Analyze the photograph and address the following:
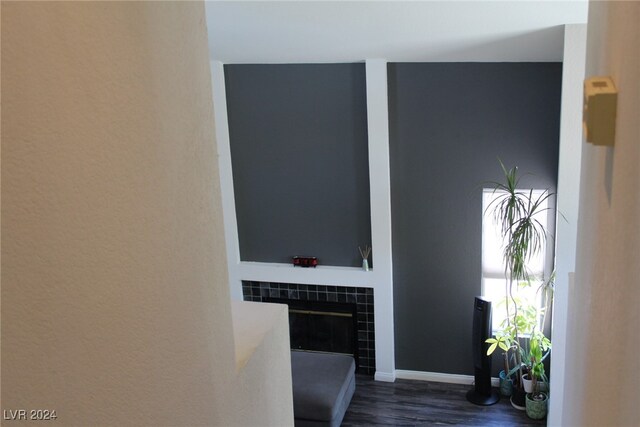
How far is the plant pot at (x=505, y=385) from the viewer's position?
19.0 feet

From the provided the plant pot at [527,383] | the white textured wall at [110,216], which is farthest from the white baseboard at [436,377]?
the white textured wall at [110,216]

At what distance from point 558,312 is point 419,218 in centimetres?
160

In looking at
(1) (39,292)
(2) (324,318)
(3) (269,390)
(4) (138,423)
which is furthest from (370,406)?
(1) (39,292)

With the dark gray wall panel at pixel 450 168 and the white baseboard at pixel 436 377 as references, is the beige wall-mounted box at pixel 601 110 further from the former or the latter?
the white baseboard at pixel 436 377

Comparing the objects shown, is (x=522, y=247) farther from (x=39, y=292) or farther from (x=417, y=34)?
(x=39, y=292)

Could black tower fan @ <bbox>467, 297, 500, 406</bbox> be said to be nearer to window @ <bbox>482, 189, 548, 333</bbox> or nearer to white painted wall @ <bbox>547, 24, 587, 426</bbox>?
window @ <bbox>482, 189, 548, 333</bbox>

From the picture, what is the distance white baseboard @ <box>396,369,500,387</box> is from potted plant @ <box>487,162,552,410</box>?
397 millimetres

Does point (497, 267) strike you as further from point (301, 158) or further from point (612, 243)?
point (612, 243)

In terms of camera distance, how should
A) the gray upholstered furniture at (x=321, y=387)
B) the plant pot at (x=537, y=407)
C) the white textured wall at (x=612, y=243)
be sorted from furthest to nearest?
the plant pot at (x=537, y=407) → the gray upholstered furniture at (x=321, y=387) → the white textured wall at (x=612, y=243)

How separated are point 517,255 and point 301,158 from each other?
7.23 feet

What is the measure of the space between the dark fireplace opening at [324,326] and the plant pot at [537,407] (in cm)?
172

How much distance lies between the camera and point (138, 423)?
1.41 m

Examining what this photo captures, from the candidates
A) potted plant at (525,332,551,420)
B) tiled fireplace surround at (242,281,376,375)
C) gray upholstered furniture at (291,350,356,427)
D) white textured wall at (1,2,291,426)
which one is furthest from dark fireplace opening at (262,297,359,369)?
white textured wall at (1,2,291,426)

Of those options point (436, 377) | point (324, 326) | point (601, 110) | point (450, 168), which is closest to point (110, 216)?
point (601, 110)
